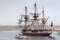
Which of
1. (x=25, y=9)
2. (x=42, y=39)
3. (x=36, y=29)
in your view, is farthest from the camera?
(x=36, y=29)

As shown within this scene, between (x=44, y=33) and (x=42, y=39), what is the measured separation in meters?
8.49

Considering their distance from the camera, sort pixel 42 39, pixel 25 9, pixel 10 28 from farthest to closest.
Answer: pixel 10 28 → pixel 25 9 → pixel 42 39

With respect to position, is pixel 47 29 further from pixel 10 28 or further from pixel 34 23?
pixel 10 28

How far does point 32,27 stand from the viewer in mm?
68250

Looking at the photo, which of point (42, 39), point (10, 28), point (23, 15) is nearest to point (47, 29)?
point (23, 15)

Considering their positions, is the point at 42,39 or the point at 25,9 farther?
the point at 25,9

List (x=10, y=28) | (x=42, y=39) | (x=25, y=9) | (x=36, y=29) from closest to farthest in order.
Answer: (x=42, y=39) → (x=25, y=9) → (x=36, y=29) → (x=10, y=28)

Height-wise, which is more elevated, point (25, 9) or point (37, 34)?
point (25, 9)

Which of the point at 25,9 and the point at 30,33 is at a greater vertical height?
the point at 25,9

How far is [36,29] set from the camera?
6725cm

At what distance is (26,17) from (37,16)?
9.34 feet

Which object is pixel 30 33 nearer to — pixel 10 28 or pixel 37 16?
pixel 37 16

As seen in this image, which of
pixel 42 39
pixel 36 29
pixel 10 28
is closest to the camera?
pixel 42 39

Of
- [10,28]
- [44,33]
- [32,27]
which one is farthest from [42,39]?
[10,28]
